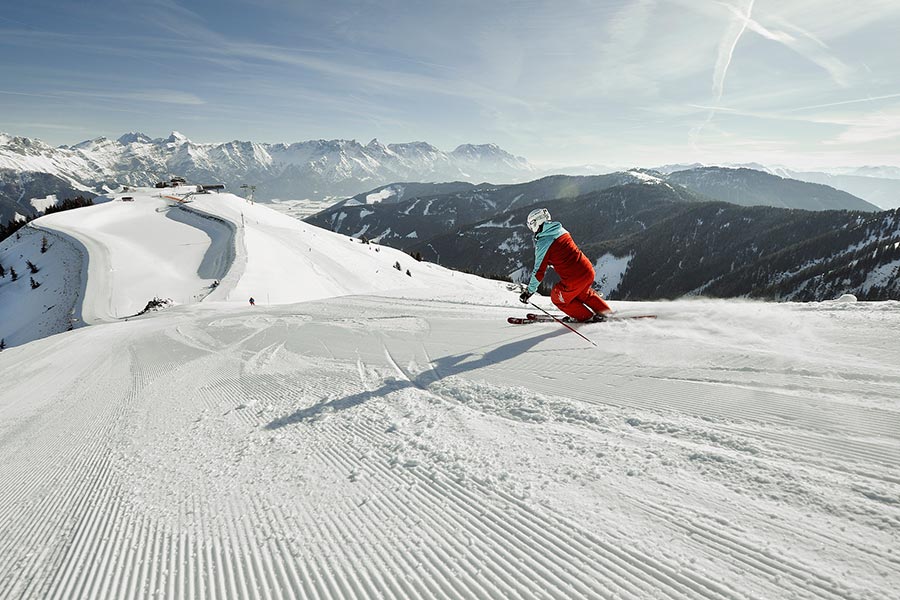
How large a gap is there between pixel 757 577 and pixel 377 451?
3289mm

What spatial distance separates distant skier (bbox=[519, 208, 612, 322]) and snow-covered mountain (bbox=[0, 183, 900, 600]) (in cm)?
68

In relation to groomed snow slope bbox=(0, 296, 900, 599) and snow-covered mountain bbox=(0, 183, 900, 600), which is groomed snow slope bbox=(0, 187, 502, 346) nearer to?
snow-covered mountain bbox=(0, 183, 900, 600)

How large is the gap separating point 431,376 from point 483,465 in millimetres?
2537

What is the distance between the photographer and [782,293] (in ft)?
370

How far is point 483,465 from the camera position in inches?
150

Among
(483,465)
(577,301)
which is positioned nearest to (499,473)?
(483,465)

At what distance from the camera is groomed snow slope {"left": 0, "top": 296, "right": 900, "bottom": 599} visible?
8.45 feet

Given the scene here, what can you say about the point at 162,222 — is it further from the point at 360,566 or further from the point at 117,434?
the point at 360,566

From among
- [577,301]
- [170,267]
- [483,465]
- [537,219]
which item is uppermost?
[537,219]

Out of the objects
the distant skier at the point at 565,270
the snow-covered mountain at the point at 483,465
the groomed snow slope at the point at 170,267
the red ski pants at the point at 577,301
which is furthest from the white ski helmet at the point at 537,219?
the groomed snow slope at the point at 170,267

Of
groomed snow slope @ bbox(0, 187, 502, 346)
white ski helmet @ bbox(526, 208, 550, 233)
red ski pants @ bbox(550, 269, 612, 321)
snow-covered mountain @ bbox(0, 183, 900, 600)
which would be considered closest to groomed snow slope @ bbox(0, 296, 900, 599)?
snow-covered mountain @ bbox(0, 183, 900, 600)

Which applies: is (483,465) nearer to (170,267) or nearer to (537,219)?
(537,219)

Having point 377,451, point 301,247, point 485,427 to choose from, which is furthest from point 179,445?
point 301,247

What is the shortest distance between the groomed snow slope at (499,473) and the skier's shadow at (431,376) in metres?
0.04
